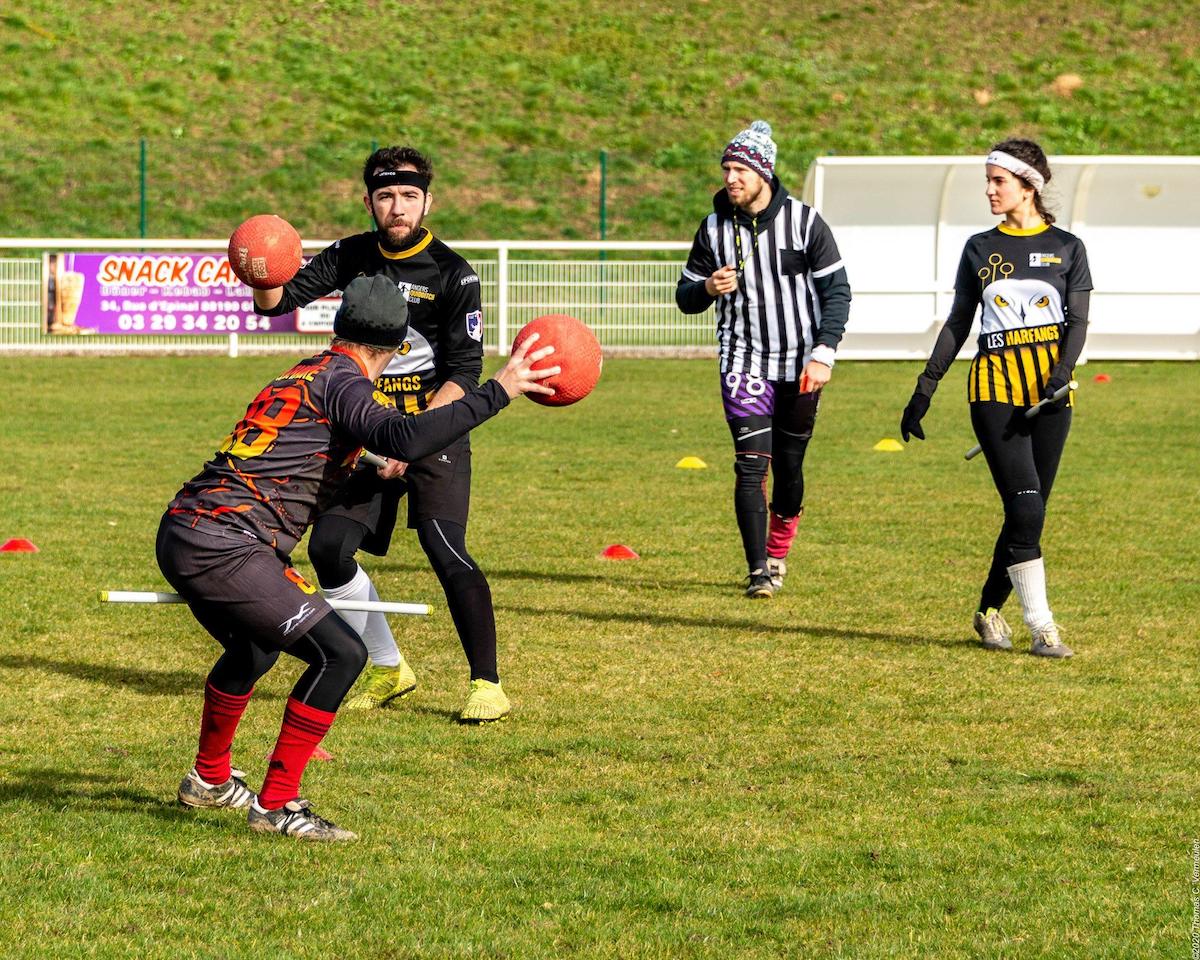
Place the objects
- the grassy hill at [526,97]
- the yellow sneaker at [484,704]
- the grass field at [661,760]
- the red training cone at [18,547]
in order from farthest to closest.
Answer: the grassy hill at [526,97], the red training cone at [18,547], the yellow sneaker at [484,704], the grass field at [661,760]

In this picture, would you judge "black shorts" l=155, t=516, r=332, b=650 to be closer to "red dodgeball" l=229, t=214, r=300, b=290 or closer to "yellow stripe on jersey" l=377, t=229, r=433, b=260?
"red dodgeball" l=229, t=214, r=300, b=290

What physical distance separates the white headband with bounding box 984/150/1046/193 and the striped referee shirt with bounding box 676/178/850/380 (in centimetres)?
153

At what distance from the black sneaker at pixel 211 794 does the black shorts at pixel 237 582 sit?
1.92 feet

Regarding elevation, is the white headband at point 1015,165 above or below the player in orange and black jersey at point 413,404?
above

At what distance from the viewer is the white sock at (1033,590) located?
24.2 ft

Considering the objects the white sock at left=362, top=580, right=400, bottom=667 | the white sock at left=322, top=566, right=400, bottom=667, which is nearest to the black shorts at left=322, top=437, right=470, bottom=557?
the white sock at left=322, top=566, right=400, bottom=667

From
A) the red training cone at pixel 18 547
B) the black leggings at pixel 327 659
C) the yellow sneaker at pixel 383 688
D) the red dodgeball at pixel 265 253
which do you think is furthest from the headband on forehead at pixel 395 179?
the red training cone at pixel 18 547

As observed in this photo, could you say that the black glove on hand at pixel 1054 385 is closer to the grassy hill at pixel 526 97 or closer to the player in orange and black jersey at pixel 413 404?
the player in orange and black jersey at pixel 413 404

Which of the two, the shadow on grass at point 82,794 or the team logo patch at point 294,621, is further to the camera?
the shadow on grass at point 82,794

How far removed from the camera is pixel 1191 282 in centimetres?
2589

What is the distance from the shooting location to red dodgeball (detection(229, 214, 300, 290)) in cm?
641

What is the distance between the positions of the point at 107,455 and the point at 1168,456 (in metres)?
8.48

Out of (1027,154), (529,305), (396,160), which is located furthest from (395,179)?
(529,305)

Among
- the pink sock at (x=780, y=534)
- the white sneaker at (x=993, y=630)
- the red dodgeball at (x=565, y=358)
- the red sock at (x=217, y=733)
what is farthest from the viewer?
the pink sock at (x=780, y=534)
